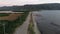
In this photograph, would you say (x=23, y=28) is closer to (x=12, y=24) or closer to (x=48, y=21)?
(x=12, y=24)

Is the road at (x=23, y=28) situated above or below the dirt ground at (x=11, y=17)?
below

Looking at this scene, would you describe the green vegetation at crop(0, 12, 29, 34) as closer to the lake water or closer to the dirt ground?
the dirt ground

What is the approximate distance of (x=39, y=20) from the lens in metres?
1.01

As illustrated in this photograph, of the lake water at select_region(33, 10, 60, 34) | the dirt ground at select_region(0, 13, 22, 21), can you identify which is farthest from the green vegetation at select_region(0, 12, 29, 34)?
the lake water at select_region(33, 10, 60, 34)

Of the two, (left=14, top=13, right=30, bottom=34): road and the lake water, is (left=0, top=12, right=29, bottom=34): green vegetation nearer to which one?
(left=14, top=13, right=30, bottom=34): road

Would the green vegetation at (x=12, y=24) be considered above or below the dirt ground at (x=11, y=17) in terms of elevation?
below

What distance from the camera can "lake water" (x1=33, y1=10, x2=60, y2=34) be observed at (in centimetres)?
96

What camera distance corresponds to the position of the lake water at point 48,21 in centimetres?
96

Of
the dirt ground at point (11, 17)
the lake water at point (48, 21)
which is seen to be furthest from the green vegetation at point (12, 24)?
the lake water at point (48, 21)

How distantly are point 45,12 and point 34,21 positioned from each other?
0.47 ft

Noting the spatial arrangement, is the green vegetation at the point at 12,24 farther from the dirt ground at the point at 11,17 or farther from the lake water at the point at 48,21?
the lake water at the point at 48,21

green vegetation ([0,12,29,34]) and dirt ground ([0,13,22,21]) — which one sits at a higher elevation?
dirt ground ([0,13,22,21])

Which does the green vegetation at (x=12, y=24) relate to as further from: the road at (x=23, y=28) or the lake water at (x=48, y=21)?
the lake water at (x=48, y=21)

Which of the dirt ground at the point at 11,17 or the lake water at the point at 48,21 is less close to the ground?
the dirt ground at the point at 11,17
